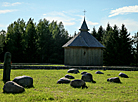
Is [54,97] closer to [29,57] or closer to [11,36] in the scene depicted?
[29,57]

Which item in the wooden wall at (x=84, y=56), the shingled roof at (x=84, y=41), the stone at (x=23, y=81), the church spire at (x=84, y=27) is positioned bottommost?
the stone at (x=23, y=81)

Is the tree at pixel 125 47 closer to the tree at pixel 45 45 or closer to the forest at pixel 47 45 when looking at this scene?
the forest at pixel 47 45

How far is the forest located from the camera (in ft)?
155

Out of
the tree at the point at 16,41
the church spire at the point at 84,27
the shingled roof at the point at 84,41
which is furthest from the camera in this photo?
the tree at the point at 16,41

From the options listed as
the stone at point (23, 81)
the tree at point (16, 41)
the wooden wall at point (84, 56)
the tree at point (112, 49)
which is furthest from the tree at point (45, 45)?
the stone at point (23, 81)

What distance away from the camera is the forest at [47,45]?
155 feet

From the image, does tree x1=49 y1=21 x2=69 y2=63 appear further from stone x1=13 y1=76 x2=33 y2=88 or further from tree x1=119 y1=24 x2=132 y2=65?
stone x1=13 y1=76 x2=33 y2=88

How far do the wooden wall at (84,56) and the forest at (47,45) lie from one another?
14818mm

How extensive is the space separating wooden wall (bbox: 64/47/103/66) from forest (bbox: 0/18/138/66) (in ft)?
48.6

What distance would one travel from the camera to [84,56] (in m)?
32.5

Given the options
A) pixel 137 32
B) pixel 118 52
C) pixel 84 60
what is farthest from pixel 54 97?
pixel 137 32

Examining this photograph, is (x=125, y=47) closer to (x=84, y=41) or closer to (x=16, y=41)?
(x=84, y=41)

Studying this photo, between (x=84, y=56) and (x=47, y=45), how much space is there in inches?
830

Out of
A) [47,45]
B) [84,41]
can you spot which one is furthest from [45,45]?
[84,41]
